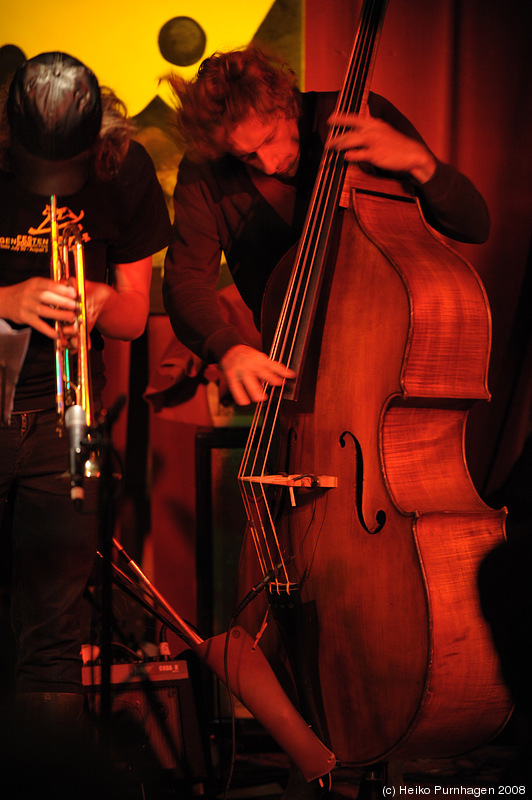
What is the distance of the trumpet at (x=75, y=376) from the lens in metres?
1.11

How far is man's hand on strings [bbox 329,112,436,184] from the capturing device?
5.51 ft

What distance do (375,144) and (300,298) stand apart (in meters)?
0.39

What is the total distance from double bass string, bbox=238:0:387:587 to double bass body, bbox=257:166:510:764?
0.04 m

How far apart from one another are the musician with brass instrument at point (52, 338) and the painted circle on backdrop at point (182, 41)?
52.2 inches

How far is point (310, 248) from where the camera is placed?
1.71 meters

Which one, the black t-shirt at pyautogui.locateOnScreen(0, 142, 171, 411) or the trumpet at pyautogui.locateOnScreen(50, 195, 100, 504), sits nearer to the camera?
the trumpet at pyautogui.locateOnScreen(50, 195, 100, 504)

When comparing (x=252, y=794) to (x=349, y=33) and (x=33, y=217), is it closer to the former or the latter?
(x=33, y=217)

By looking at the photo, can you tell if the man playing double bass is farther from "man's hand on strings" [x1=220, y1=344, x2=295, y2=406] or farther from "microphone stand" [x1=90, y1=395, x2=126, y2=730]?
"microphone stand" [x1=90, y1=395, x2=126, y2=730]

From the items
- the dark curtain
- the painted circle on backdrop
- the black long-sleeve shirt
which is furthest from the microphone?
the painted circle on backdrop

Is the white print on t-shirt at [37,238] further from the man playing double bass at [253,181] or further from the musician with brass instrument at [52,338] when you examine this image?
the man playing double bass at [253,181]

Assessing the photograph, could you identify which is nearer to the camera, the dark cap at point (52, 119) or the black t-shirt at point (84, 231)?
the dark cap at point (52, 119)

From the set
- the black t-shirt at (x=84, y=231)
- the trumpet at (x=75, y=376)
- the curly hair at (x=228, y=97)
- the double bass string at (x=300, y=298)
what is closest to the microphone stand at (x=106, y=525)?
the trumpet at (x=75, y=376)

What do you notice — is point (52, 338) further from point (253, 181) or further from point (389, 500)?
point (253, 181)

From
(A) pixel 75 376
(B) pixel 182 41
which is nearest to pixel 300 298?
(A) pixel 75 376
